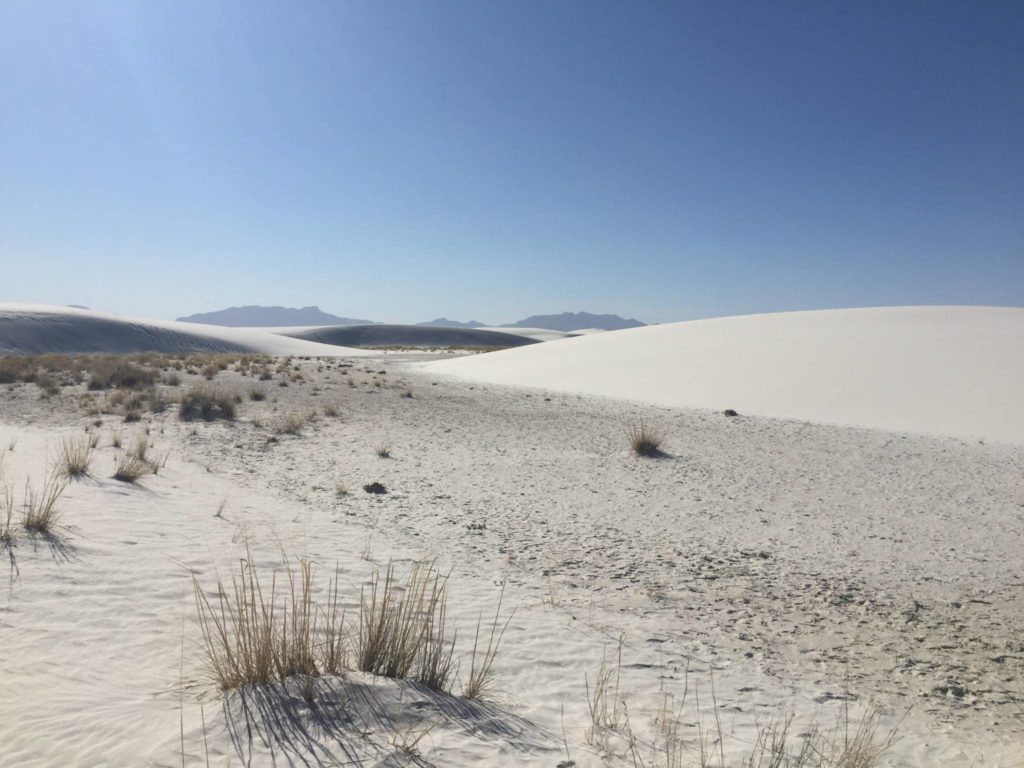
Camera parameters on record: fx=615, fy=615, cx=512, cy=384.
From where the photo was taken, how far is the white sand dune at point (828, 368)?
1619 centimetres

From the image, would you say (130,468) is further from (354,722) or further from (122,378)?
(122,378)

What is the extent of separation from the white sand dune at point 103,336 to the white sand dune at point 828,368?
32930 millimetres

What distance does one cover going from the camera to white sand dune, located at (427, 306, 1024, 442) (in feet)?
53.1

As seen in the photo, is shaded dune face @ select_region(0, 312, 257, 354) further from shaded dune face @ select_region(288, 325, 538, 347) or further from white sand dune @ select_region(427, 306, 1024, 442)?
shaded dune face @ select_region(288, 325, 538, 347)

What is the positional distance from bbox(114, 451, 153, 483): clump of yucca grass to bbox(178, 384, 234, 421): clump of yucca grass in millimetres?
5083

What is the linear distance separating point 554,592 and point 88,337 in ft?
190

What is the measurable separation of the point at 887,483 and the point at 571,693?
7.87m

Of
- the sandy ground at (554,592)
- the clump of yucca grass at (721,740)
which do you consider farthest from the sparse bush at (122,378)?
the clump of yucca grass at (721,740)

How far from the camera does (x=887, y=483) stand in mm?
9344

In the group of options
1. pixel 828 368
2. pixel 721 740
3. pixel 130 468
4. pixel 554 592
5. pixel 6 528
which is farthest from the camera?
pixel 828 368

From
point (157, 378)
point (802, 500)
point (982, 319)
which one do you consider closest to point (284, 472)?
point (802, 500)

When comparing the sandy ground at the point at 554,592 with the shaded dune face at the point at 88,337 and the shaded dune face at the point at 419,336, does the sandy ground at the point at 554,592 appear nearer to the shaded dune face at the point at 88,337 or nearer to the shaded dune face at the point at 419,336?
the shaded dune face at the point at 88,337

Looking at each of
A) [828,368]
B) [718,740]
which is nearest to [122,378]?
[718,740]

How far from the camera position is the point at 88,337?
167ft
